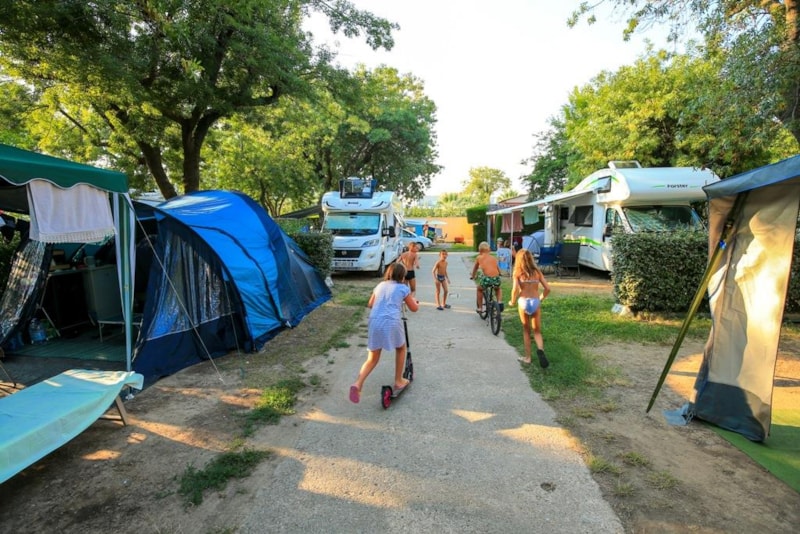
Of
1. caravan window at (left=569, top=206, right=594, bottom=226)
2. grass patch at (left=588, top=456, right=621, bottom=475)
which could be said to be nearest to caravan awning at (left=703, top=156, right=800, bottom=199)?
grass patch at (left=588, top=456, right=621, bottom=475)

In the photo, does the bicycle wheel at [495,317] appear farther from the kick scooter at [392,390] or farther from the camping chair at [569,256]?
the camping chair at [569,256]

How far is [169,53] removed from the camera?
29.5ft

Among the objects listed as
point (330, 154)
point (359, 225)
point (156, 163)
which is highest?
point (330, 154)

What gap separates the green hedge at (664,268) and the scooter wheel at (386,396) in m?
5.23

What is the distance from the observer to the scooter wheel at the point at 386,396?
4.14 metres

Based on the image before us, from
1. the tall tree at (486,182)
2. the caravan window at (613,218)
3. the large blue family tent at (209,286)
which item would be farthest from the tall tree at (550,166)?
the tall tree at (486,182)

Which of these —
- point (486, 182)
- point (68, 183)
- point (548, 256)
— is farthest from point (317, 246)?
point (486, 182)

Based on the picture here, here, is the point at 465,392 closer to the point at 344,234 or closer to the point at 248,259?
the point at 248,259

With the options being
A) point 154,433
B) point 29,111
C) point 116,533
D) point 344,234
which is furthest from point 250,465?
point 29,111

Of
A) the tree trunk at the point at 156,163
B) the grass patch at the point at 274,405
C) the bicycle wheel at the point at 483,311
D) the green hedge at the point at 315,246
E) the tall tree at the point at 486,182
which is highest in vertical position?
the tall tree at the point at 486,182

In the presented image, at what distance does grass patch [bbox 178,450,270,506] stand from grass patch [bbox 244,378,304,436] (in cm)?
40

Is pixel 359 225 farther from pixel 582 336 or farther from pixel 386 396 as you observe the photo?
pixel 386 396

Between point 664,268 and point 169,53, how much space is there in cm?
1069

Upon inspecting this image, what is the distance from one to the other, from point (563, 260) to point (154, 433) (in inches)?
459
